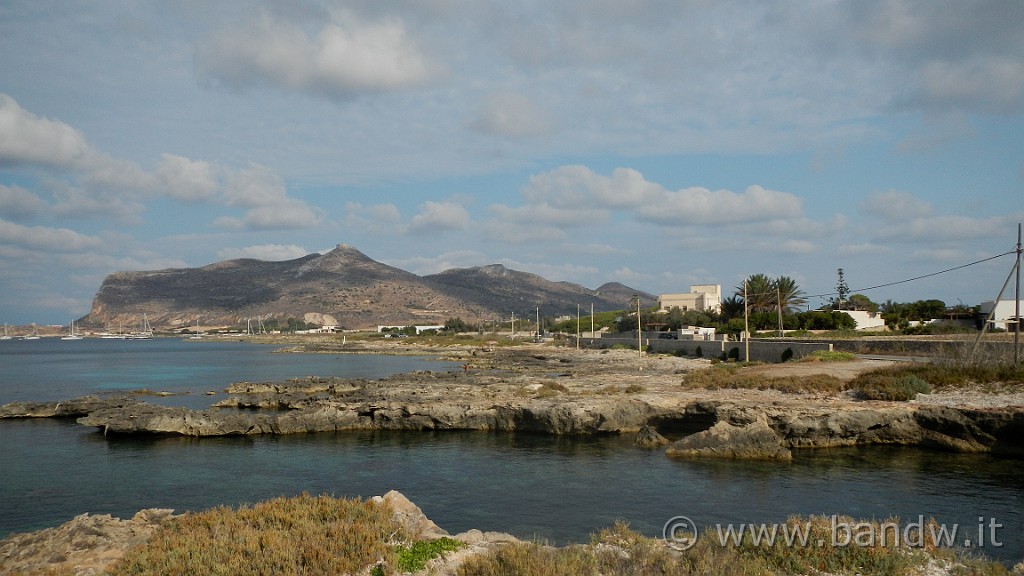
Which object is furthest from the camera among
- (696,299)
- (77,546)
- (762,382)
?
(696,299)

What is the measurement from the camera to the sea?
16.7 m

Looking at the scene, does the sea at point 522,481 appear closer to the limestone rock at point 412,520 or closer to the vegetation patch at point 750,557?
the vegetation patch at point 750,557

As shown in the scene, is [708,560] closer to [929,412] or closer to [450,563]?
[450,563]

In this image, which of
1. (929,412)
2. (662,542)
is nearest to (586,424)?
(929,412)

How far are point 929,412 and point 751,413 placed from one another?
658 centimetres

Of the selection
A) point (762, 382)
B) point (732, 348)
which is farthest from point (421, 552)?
point (732, 348)

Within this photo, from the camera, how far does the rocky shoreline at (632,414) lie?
24031 mm

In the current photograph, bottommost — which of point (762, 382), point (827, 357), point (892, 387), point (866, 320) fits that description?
point (762, 382)

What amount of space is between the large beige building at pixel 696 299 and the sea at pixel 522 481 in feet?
356

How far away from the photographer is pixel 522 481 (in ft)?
69.9

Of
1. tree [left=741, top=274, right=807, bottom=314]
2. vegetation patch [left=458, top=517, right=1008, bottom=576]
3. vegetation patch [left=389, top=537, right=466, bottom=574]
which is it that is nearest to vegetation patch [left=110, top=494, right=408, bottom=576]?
vegetation patch [left=389, top=537, right=466, bottom=574]

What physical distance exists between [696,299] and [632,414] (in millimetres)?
110674

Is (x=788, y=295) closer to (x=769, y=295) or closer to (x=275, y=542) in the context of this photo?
(x=769, y=295)

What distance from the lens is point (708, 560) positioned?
30.8 ft
